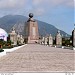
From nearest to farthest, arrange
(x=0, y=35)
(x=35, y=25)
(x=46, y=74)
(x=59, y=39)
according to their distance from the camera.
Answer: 1. (x=46, y=74)
2. (x=0, y=35)
3. (x=59, y=39)
4. (x=35, y=25)

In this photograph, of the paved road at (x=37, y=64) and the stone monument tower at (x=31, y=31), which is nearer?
the paved road at (x=37, y=64)

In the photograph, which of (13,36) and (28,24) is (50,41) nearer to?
(13,36)

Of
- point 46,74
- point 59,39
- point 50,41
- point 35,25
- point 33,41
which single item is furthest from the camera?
point 35,25

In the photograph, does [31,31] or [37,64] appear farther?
[31,31]

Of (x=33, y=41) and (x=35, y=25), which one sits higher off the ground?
(x=35, y=25)

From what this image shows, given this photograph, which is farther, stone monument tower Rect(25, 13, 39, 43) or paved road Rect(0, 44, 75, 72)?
stone monument tower Rect(25, 13, 39, 43)

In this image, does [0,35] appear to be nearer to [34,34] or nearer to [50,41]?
[50,41]

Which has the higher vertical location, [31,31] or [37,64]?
[31,31]

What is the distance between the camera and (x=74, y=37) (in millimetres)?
39719

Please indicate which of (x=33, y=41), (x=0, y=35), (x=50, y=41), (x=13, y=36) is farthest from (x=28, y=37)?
(x=0, y=35)

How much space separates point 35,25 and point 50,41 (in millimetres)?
74237

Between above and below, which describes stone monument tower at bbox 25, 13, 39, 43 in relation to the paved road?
above

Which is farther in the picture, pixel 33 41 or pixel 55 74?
pixel 33 41

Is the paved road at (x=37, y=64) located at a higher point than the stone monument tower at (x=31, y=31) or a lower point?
lower
